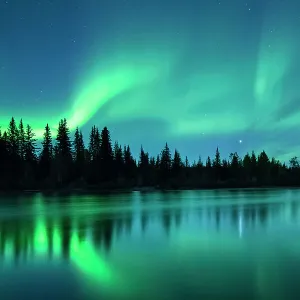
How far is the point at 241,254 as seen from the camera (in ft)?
53.0

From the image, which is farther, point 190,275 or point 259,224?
point 259,224

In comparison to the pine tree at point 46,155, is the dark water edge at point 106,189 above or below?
below

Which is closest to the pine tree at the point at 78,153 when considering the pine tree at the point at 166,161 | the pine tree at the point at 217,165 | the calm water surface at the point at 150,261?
the pine tree at the point at 166,161

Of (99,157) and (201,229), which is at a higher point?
(99,157)

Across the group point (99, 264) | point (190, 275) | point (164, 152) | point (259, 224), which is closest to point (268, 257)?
point (190, 275)

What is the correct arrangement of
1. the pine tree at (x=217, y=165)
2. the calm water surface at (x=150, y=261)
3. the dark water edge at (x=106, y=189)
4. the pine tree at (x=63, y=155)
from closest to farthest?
1. the calm water surface at (x=150, y=261)
2. the dark water edge at (x=106, y=189)
3. the pine tree at (x=63, y=155)
4. the pine tree at (x=217, y=165)

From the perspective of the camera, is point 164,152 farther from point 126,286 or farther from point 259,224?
point 126,286

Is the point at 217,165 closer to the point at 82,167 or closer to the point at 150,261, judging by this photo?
the point at 82,167

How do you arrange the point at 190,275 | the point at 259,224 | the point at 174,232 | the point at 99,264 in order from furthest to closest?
the point at 259,224 < the point at 174,232 < the point at 99,264 < the point at 190,275

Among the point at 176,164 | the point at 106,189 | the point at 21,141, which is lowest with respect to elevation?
the point at 106,189

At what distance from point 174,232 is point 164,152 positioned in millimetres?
114359

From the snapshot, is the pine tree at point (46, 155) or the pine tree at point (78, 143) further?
the pine tree at point (78, 143)

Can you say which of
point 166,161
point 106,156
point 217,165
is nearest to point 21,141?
point 106,156

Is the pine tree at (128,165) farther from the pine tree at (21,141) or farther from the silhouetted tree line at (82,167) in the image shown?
the pine tree at (21,141)
